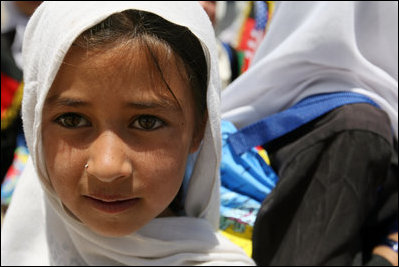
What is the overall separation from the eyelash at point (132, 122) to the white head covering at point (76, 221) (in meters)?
0.04

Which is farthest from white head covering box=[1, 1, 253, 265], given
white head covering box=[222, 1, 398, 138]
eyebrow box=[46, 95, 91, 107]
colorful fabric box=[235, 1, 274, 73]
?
colorful fabric box=[235, 1, 274, 73]

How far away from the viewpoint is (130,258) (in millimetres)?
1127

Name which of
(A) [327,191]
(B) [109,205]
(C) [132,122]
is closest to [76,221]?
(B) [109,205]

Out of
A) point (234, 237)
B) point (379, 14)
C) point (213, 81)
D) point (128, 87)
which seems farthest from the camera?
point (379, 14)

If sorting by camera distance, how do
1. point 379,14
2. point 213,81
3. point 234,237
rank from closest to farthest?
point 213,81, point 234,237, point 379,14

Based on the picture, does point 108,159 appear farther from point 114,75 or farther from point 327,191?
point 327,191

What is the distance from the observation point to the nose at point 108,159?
885mm

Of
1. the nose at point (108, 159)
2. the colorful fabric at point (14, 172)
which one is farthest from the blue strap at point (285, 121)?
the colorful fabric at point (14, 172)

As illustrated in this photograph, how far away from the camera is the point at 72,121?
3.12ft

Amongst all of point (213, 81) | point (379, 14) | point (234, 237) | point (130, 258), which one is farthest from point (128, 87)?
point (379, 14)

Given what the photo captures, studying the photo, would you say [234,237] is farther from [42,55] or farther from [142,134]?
[42,55]

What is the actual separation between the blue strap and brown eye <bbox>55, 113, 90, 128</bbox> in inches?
22.3

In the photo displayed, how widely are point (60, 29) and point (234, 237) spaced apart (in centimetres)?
68

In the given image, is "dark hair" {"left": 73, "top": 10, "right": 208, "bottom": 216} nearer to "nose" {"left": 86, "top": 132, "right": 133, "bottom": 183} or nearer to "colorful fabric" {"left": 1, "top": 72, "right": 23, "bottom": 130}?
"nose" {"left": 86, "top": 132, "right": 133, "bottom": 183}
